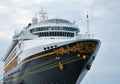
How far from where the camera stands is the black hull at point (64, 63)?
3281 centimetres

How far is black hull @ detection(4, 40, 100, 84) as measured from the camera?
32.8 metres

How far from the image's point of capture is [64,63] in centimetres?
3288

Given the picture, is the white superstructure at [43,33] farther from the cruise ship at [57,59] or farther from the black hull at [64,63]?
the black hull at [64,63]

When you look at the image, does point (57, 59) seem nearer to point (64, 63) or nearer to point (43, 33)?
point (64, 63)

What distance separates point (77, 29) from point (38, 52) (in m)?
9.61

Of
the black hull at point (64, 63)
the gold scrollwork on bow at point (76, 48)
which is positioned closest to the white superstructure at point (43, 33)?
the black hull at point (64, 63)

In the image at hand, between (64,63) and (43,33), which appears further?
(43,33)

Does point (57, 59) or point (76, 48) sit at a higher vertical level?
point (76, 48)

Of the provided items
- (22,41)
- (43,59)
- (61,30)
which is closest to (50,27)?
(61,30)

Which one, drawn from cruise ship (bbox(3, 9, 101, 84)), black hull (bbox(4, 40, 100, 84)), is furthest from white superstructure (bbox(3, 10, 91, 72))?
black hull (bbox(4, 40, 100, 84))

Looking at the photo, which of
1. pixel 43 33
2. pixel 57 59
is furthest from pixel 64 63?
pixel 43 33

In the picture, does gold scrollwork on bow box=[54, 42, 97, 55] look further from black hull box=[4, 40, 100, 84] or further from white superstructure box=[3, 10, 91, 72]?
white superstructure box=[3, 10, 91, 72]

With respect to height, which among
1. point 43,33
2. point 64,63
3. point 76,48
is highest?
point 43,33

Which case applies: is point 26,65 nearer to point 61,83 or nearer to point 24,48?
point 24,48
